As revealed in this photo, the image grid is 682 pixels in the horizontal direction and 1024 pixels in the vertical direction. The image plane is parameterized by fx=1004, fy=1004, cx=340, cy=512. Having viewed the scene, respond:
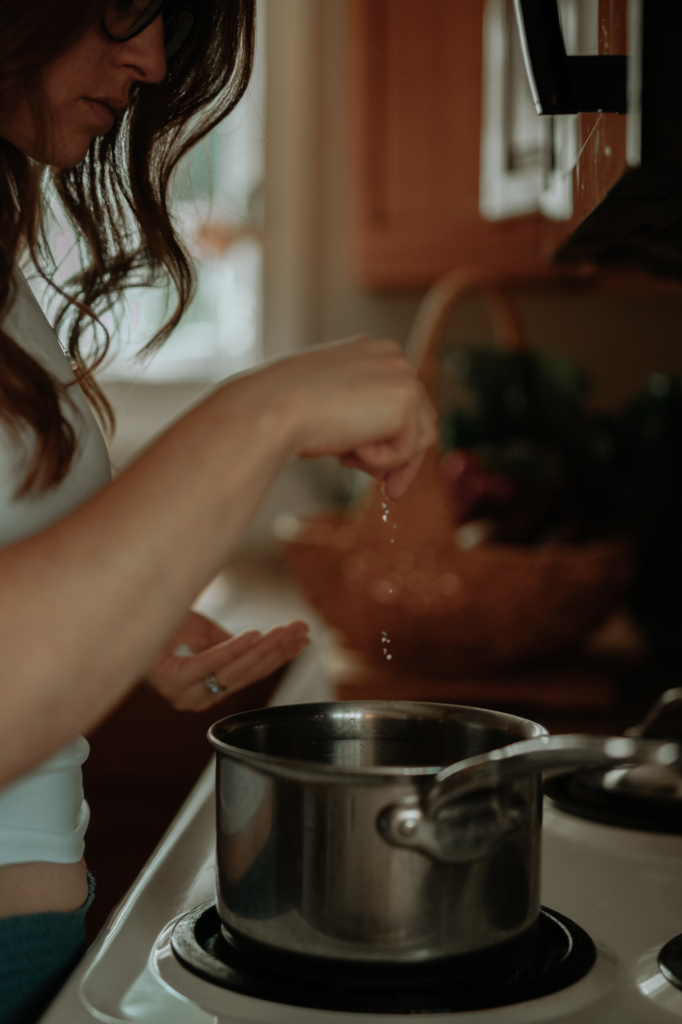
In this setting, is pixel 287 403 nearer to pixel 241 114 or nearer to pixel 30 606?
pixel 30 606

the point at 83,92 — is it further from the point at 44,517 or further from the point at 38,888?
the point at 38,888

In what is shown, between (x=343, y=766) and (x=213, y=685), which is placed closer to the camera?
(x=343, y=766)

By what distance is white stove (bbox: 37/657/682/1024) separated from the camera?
1.44 ft

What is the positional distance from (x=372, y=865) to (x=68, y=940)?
7.7 inches

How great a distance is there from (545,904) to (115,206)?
54 cm

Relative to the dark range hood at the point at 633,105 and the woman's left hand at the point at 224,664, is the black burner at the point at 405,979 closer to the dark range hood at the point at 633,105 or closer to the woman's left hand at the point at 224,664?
the woman's left hand at the point at 224,664

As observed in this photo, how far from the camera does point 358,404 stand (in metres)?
0.46

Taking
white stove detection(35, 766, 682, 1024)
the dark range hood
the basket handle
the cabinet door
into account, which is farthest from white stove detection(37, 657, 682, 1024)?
the cabinet door

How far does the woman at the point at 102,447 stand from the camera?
1.26ft

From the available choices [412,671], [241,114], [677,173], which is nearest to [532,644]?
[412,671]

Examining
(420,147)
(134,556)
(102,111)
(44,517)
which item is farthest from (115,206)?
(420,147)

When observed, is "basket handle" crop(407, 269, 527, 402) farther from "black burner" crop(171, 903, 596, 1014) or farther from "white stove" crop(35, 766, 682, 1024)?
"black burner" crop(171, 903, 596, 1014)

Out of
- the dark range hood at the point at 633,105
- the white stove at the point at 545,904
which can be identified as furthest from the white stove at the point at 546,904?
the dark range hood at the point at 633,105

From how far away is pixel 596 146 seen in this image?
20.1 inches
